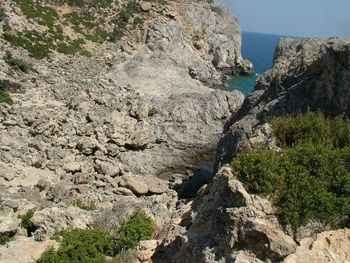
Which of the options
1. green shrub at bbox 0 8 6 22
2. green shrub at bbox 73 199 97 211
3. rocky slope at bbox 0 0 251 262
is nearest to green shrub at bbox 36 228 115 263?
rocky slope at bbox 0 0 251 262

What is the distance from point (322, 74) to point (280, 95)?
98.4 inches

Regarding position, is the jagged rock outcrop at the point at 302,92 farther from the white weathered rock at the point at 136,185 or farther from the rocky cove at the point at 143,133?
the white weathered rock at the point at 136,185

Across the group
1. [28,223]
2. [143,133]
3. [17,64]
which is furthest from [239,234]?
[17,64]

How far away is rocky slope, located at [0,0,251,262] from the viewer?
68.6 ft

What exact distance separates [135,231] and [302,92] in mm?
11111

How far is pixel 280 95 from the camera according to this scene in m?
22.2

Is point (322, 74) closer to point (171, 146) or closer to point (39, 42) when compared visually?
point (171, 146)

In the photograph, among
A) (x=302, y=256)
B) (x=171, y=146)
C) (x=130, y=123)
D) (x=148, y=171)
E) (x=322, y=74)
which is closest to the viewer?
(x=302, y=256)

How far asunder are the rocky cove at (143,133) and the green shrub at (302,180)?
1.14ft

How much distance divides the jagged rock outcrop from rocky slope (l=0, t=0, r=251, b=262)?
469 centimetres

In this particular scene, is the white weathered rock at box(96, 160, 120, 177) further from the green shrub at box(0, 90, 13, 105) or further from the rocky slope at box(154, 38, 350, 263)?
the rocky slope at box(154, 38, 350, 263)

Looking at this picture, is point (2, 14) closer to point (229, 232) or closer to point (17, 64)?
point (17, 64)

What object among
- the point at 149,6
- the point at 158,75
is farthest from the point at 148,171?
the point at 149,6

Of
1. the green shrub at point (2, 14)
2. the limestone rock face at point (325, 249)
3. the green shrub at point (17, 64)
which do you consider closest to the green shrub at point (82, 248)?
the limestone rock face at point (325, 249)
